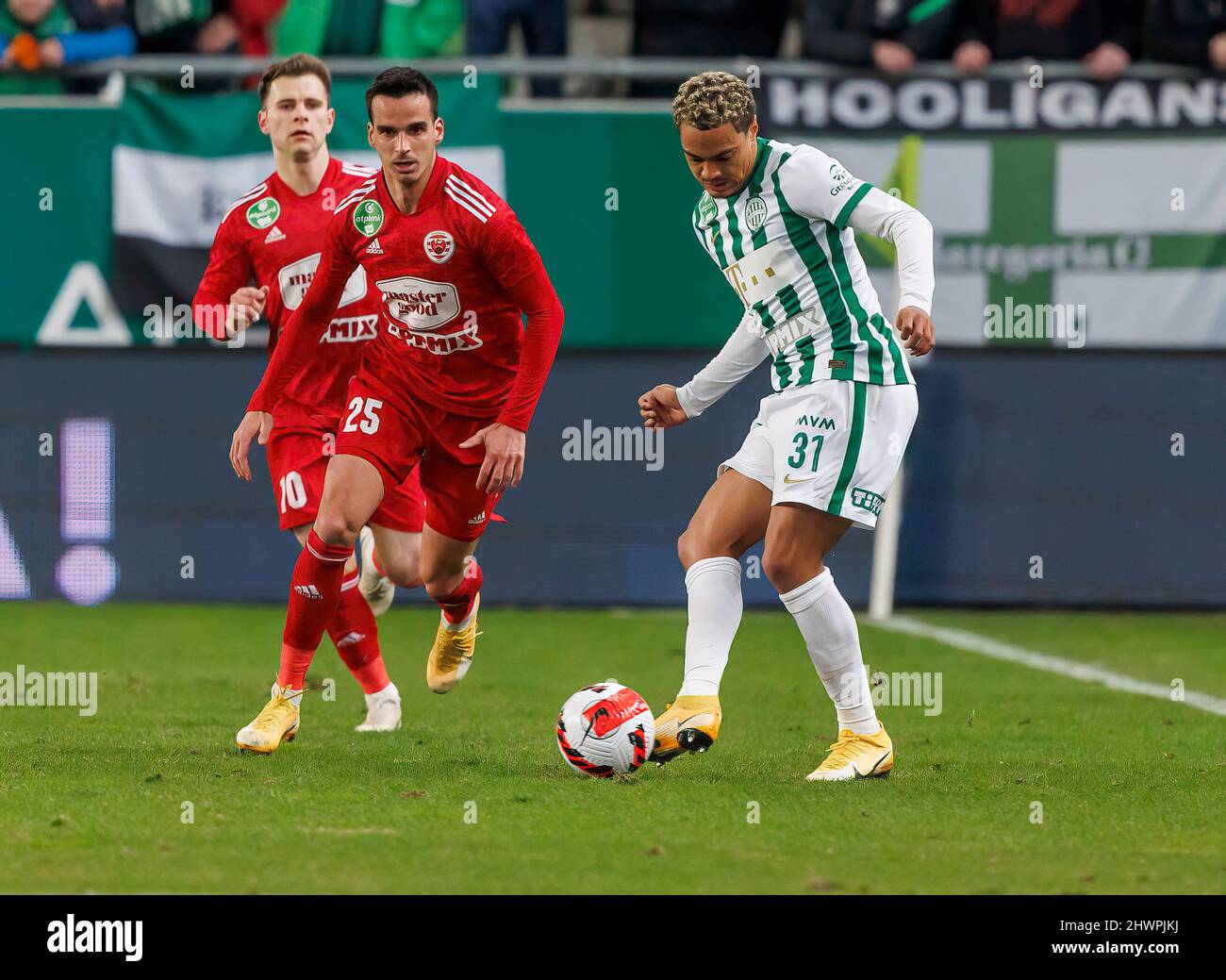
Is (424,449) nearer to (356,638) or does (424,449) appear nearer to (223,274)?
(356,638)

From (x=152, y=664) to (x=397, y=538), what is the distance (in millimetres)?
2190

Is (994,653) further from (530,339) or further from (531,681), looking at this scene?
(530,339)

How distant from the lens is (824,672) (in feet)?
20.2

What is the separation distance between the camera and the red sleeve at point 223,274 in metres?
7.25

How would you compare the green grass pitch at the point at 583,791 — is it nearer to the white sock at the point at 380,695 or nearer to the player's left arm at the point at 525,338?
the white sock at the point at 380,695

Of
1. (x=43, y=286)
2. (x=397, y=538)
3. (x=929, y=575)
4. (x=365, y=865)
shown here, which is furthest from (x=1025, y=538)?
(x=365, y=865)

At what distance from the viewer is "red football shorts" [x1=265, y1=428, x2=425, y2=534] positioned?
24.0 feet

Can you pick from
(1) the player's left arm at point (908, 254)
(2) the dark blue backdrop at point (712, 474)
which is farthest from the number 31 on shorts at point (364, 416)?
(2) the dark blue backdrop at point (712, 474)

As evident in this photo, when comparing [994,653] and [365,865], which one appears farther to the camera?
[994,653]

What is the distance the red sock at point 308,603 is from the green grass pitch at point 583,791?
298mm

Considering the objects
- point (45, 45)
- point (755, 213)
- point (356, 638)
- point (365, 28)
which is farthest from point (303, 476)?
point (365, 28)
